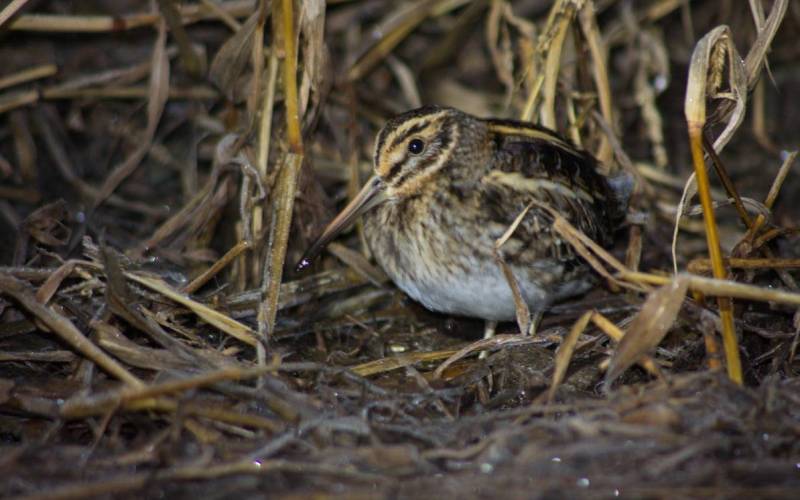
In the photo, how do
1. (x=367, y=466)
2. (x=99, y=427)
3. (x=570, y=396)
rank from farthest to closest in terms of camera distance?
(x=570, y=396) < (x=99, y=427) < (x=367, y=466)

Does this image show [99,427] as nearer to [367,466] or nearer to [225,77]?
[367,466]

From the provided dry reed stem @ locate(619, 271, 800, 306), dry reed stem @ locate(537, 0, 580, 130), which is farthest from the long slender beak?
dry reed stem @ locate(619, 271, 800, 306)

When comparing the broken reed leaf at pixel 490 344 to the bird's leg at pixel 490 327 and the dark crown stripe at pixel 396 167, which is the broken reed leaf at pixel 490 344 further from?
the dark crown stripe at pixel 396 167

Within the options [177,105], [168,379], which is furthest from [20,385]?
[177,105]

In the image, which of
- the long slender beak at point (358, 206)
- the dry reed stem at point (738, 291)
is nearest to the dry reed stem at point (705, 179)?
the dry reed stem at point (738, 291)

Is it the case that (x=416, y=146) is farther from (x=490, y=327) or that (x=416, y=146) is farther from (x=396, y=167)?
(x=490, y=327)

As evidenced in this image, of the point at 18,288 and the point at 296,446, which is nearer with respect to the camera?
the point at 296,446
